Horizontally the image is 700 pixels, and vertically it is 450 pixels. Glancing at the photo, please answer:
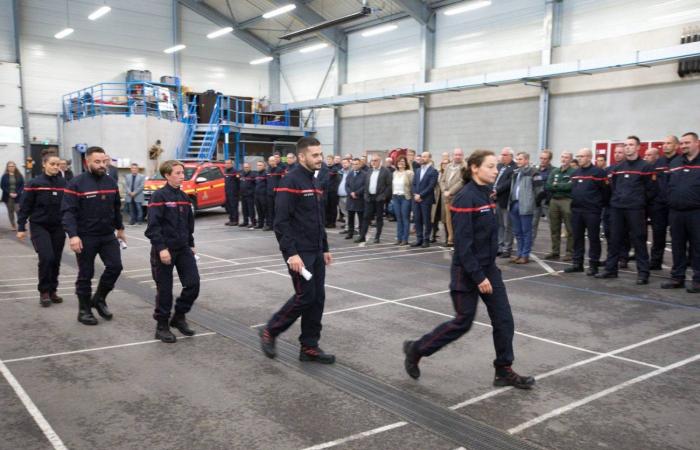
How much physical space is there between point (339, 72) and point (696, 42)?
16.5 m

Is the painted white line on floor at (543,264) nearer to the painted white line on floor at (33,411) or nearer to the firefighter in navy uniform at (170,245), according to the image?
the firefighter in navy uniform at (170,245)

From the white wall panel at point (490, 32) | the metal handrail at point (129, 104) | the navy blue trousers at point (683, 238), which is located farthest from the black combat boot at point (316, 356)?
the metal handrail at point (129, 104)

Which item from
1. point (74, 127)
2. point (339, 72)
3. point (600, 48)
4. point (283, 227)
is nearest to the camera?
point (283, 227)

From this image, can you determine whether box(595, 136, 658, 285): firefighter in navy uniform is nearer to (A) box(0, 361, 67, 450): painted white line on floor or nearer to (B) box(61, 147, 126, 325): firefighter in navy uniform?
(B) box(61, 147, 126, 325): firefighter in navy uniform

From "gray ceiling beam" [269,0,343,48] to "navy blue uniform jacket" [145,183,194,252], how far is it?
2181cm

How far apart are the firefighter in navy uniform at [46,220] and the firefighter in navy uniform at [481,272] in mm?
4911

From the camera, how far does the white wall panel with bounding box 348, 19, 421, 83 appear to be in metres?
23.5

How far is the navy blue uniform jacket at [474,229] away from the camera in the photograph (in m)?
4.07

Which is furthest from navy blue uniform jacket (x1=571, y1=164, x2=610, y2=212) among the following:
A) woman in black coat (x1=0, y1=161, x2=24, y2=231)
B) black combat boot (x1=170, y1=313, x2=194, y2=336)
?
woman in black coat (x1=0, y1=161, x2=24, y2=231)

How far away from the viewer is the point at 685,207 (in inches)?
293

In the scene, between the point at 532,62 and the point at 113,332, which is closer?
the point at 113,332

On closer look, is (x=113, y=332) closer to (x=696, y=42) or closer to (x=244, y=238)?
(x=244, y=238)

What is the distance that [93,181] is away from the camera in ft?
19.2

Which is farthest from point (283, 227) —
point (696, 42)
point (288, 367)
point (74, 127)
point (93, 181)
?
point (74, 127)
